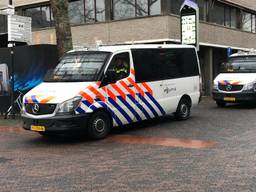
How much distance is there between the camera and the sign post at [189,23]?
19.4 metres

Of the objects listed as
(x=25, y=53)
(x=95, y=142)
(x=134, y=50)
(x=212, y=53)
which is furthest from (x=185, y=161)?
(x=212, y=53)

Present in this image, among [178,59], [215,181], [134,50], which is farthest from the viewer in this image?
[178,59]

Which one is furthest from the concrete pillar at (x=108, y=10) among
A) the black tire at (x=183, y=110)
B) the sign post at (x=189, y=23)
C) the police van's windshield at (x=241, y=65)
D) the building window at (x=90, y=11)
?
the black tire at (x=183, y=110)

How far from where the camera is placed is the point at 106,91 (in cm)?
1009

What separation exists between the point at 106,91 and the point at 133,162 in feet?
9.30

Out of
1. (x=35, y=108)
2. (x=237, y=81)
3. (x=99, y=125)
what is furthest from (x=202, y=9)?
(x=35, y=108)

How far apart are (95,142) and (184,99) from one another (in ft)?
13.5

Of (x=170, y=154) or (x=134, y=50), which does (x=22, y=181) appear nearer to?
(x=170, y=154)

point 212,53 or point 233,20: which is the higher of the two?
point 233,20

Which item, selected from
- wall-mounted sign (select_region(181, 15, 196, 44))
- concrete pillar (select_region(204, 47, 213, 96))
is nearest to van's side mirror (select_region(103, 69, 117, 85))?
wall-mounted sign (select_region(181, 15, 196, 44))

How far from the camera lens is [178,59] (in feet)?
41.7

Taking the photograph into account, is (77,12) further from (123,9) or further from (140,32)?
(140,32)

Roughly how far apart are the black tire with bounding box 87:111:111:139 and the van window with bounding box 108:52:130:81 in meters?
1.02

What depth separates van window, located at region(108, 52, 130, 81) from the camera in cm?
1048
